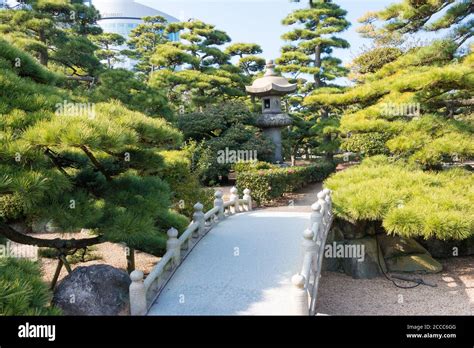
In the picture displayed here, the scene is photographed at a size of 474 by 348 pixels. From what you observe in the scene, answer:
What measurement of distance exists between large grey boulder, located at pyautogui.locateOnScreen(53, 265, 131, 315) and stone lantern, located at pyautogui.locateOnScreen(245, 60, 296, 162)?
40.8 feet

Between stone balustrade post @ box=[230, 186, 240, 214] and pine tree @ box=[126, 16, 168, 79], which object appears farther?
pine tree @ box=[126, 16, 168, 79]

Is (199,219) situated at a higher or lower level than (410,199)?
lower

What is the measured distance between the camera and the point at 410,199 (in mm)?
6477

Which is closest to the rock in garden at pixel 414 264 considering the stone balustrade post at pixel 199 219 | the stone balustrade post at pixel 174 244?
the stone balustrade post at pixel 199 219

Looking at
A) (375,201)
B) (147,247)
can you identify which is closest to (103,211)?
(147,247)

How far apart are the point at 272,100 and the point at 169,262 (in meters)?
12.4

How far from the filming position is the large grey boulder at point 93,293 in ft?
15.0

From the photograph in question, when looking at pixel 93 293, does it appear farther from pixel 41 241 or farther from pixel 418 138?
pixel 418 138

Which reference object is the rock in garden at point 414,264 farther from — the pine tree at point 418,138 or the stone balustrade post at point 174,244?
the stone balustrade post at point 174,244

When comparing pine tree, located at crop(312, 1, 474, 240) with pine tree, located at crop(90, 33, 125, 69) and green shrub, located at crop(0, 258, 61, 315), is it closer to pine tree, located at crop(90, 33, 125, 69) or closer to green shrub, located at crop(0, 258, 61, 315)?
green shrub, located at crop(0, 258, 61, 315)

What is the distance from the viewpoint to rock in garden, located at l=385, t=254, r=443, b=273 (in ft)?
26.1

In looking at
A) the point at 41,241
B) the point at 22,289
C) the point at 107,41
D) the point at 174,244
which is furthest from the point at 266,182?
the point at 107,41

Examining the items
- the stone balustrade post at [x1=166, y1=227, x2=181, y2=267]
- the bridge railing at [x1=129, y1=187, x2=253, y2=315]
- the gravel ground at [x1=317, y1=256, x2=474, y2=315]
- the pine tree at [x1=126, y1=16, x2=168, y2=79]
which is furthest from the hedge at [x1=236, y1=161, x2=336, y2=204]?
the pine tree at [x1=126, y1=16, x2=168, y2=79]

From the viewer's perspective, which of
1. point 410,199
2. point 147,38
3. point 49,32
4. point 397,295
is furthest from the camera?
point 147,38
